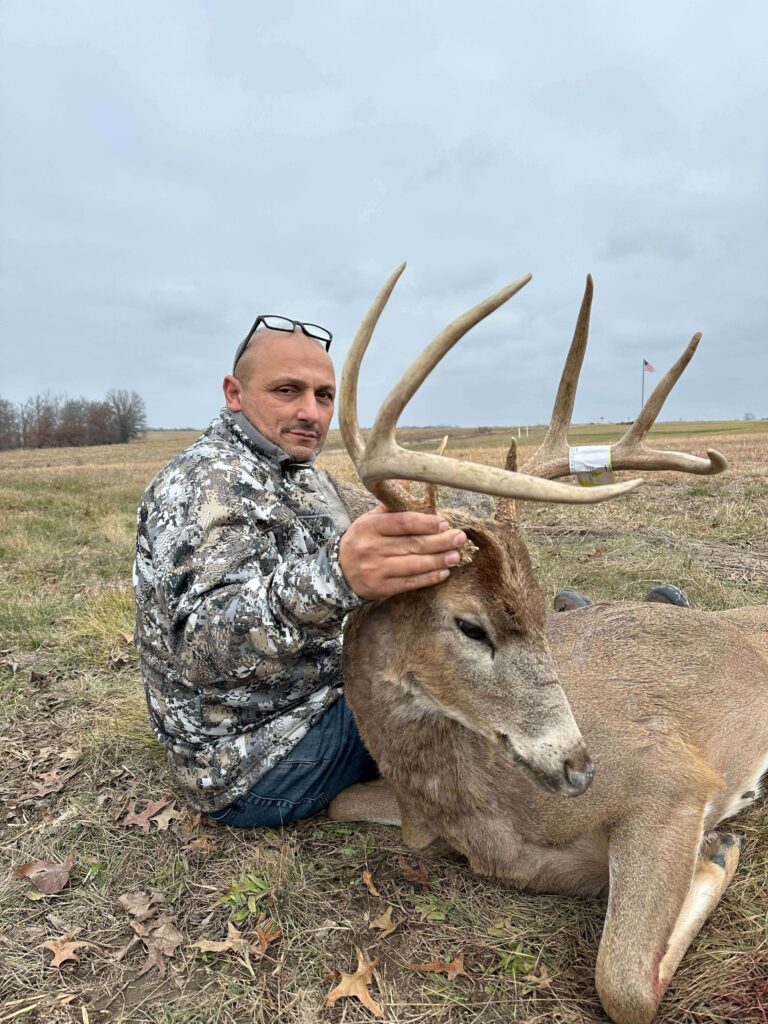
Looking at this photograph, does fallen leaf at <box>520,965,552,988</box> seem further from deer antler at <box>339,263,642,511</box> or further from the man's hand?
deer antler at <box>339,263,642,511</box>

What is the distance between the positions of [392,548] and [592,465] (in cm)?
125

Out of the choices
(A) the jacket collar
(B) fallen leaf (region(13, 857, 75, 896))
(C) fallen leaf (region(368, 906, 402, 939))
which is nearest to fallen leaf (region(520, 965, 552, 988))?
(C) fallen leaf (region(368, 906, 402, 939))

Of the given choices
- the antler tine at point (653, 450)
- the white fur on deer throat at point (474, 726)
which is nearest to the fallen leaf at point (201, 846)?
the white fur on deer throat at point (474, 726)

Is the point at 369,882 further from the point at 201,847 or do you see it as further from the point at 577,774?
the point at 577,774

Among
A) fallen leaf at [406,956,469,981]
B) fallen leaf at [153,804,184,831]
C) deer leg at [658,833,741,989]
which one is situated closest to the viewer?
deer leg at [658,833,741,989]

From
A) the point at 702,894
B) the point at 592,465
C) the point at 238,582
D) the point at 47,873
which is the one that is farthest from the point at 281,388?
the point at 702,894

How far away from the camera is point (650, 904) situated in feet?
8.60

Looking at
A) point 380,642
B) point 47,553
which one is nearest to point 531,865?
point 380,642

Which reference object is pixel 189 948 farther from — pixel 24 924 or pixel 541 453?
Result: pixel 541 453

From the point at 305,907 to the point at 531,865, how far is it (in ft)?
3.39

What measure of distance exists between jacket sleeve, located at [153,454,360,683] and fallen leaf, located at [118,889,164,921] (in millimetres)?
1209

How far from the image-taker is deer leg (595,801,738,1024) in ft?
8.04

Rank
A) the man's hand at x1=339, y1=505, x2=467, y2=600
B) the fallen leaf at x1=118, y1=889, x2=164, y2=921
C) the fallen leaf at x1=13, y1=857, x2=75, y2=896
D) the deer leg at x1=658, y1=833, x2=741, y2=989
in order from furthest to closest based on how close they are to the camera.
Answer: the fallen leaf at x1=13, y1=857, x2=75, y2=896 → the fallen leaf at x1=118, y1=889, x2=164, y2=921 → the deer leg at x1=658, y1=833, x2=741, y2=989 → the man's hand at x1=339, y1=505, x2=467, y2=600

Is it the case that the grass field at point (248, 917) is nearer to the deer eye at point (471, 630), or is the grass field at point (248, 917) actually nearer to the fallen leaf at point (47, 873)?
the fallen leaf at point (47, 873)
